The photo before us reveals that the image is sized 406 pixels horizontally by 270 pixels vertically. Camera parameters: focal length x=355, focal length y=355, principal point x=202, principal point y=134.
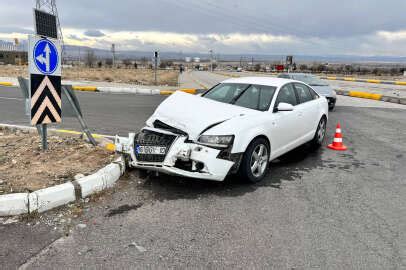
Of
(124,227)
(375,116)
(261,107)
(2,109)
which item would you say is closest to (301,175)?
(261,107)

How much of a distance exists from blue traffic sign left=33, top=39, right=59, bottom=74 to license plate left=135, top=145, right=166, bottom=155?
1865mm

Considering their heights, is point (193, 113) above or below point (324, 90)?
below

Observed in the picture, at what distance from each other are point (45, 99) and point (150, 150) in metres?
1.98

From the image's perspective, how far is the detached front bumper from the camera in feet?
15.1

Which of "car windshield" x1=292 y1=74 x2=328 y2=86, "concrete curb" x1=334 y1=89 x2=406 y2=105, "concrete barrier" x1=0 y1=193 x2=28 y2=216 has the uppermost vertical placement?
"car windshield" x1=292 y1=74 x2=328 y2=86

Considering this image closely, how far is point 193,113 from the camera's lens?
16.8ft

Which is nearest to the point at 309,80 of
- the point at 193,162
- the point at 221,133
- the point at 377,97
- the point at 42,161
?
the point at 377,97

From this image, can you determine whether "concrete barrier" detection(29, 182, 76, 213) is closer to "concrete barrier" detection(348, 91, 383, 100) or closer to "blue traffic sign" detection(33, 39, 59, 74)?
"blue traffic sign" detection(33, 39, 59, 74)

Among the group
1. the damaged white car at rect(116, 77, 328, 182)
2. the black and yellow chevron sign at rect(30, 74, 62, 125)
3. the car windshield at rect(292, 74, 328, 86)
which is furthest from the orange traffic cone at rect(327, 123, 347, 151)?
the car windshield at rect(292, 74, 328, 86)

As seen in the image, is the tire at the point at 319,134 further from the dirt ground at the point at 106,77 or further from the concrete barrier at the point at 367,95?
the dirt ground at the point at 106,77

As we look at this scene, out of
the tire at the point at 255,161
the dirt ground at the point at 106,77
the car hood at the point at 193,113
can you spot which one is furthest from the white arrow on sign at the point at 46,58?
the dirt ground at the point at 106,77

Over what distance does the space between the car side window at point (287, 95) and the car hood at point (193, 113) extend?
2.68 feet

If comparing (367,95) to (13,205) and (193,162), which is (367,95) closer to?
(193,162)

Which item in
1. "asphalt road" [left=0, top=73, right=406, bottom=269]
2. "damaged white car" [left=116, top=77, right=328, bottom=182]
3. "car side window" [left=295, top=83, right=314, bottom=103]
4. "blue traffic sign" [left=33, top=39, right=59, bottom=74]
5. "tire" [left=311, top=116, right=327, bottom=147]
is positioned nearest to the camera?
"asphalt road" [left=0, top=73, right=406, bottom=269]
